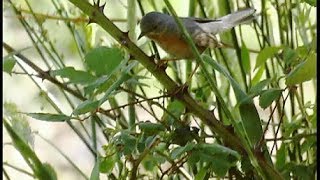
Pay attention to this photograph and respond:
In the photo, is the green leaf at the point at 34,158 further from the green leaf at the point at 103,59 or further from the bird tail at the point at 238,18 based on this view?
the bird tail at the point at 238,18

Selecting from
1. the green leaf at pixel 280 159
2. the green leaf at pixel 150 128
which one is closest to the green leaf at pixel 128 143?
the green leaf at pixel 150 128

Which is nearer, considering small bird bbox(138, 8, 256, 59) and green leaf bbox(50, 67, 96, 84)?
green leaf bbox(50, 67, 96, 84)

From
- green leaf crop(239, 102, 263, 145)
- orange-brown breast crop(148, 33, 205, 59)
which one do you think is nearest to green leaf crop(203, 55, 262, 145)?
green leaf crop(239, 102, 263, 145)

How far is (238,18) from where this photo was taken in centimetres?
56

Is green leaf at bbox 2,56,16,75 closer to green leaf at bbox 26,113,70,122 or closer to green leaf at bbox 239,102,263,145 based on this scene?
green leaf at bbox 26,113,70,122

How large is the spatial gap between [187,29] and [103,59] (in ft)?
0.39

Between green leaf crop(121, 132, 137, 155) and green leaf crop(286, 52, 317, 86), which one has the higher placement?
green leaf crop(286, 52, 317, 86)

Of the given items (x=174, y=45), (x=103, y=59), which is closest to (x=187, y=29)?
(x=174, y=45)

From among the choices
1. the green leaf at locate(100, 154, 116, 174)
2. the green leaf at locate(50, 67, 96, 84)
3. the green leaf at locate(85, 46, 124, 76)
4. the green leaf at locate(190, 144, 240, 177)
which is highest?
the green leaf at locate(85, 46, 124, 76)

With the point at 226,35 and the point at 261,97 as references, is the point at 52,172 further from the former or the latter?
the point at 226,35

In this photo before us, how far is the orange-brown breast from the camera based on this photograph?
0.54 m

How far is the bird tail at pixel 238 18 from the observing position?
1.84 feet

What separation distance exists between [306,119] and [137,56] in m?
0.18

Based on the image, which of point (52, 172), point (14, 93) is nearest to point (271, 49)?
point (52, 172)
